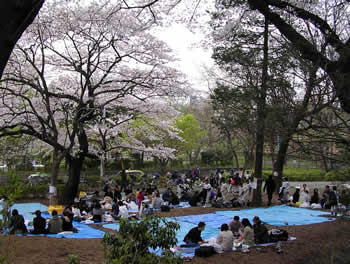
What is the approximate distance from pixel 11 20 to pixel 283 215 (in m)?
11.4

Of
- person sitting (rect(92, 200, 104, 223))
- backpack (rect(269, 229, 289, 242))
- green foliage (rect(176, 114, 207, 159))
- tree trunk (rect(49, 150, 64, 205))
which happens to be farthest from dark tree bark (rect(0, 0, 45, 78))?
green foliage (rect(176, 114, 207, 159))

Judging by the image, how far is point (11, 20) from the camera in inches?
127

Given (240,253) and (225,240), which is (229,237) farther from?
(240,253)

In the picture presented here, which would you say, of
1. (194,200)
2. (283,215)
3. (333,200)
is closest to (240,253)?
(283,215)

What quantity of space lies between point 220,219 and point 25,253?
6788mm

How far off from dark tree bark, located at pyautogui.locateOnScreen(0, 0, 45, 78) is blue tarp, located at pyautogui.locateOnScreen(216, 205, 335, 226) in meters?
9.70

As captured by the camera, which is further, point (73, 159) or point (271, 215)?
point (73, 159)

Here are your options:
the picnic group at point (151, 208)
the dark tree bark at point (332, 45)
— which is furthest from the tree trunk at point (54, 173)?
the dark tree bark at point (332, 45)

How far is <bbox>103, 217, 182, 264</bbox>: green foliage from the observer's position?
3.20 meters

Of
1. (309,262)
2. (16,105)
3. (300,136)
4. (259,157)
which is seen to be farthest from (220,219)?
(16,105)

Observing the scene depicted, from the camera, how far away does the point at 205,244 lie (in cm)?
761

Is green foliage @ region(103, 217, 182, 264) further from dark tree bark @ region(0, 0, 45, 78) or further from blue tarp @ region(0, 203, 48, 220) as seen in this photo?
blue tarp @ region(0, 203, 48, 220)

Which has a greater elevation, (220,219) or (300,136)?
(300,136)

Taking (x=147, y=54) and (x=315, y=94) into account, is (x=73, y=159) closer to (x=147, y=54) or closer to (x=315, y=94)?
(x=147, y=54)
